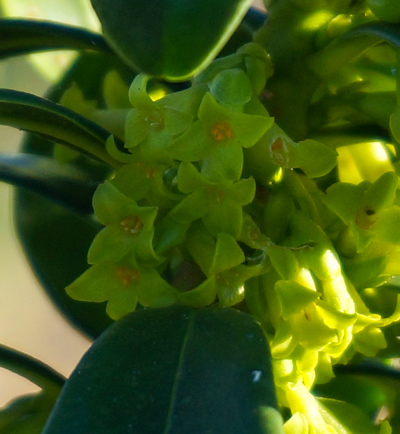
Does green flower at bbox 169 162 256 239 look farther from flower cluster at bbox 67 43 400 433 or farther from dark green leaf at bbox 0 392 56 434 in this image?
dark green leaf at bbox 0 392 56 434

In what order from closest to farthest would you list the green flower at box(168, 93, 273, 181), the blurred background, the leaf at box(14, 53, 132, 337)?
1. the green flower at box(168, 93, 273, 181)
2. the leaf at box(14, 53, 132, 337)
3. the blurred background

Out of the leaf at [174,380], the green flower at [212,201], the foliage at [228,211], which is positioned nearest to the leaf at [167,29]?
the foliage at [228,211]

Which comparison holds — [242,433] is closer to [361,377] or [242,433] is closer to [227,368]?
[227,368]

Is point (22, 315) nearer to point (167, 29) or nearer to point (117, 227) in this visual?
point (117, 227)

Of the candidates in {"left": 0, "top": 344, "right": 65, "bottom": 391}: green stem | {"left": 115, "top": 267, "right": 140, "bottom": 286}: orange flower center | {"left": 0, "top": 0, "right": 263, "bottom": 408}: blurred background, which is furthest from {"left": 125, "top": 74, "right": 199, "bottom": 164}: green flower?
{"left": 0, "top": 0, "right": 263, "bottom": 408}: blurred background

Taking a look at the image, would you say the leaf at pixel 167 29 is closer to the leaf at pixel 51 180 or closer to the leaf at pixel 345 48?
the leaf at pixel 345 48

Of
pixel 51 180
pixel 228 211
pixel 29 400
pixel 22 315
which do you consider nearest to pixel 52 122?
pixel 51 180
